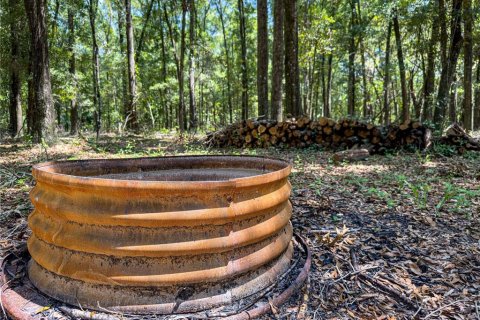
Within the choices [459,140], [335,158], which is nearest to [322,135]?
[335,158]

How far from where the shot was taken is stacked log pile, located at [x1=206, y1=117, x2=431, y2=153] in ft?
25.2

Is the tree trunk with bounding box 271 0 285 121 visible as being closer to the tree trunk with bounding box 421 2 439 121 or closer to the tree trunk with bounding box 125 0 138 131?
the tree trunk with bounding box 421 2 439 121

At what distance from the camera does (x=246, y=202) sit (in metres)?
1.65

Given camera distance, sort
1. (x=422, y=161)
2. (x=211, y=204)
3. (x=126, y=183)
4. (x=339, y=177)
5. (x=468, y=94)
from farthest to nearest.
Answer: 1. (x=468, y=94)
2. (x=422, y=161)
3. (x=339, y=177)
4. (x=211, y=204)
5. (x=126, y=183)

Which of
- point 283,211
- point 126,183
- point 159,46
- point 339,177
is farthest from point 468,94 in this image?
point 159,46

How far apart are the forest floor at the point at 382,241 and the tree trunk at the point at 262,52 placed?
5358 millimetres

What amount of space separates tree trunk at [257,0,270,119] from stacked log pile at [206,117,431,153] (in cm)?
90

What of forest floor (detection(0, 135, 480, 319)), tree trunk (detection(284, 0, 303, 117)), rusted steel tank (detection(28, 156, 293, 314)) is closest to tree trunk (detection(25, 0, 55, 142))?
forest floor (detection(0, 135, 480, 319))

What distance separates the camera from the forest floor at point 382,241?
1.76 m

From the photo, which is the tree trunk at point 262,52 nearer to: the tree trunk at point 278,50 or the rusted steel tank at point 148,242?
the tree trunk at point 278,50

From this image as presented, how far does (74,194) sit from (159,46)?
955 inches

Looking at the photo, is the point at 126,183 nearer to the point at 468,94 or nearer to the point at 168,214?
the point at 168,214

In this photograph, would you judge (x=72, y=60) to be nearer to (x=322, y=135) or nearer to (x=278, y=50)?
(x=278, y=50)

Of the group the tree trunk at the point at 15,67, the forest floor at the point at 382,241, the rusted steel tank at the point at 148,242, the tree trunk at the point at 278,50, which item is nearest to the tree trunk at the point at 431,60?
the tree trunk at the point at 278,50
